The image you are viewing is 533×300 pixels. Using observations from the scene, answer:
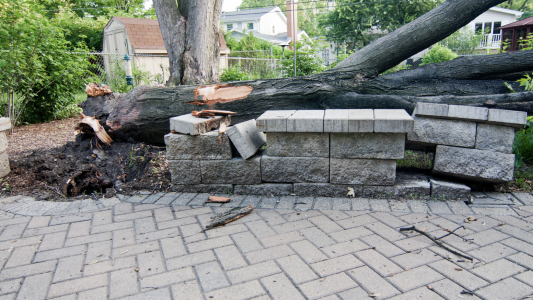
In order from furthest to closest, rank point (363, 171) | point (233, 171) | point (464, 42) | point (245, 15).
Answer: point (245, 15)
point (464, 42)
point (233, 171)
point (363, 171)

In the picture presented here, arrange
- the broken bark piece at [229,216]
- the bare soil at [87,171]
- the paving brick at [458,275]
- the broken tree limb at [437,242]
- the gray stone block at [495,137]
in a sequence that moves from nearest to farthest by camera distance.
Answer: the paving brick at [458,275], the broken tree limb at [437,242], the broken bark piece at [229,216], the gray stone block at [495,137], the bare soil at [87,171]

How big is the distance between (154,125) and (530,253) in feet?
13.0

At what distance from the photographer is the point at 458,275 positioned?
6.72 ft

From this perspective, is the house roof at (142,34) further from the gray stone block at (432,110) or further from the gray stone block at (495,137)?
the gray stone block at (495,137)

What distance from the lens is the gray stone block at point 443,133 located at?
3162mm

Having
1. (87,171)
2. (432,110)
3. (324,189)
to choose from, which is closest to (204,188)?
(324,189)

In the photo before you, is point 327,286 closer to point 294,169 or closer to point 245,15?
point 294,169

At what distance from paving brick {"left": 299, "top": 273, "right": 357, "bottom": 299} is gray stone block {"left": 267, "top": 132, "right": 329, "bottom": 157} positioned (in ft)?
4.73

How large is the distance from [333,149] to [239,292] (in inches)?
69.0

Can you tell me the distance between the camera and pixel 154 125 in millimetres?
4316

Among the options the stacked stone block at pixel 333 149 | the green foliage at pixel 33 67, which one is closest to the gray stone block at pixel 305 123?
the stacked stone block at pixel 333 149

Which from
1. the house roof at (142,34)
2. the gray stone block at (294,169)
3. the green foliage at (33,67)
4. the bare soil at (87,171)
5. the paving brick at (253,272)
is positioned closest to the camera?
the paving brick at (253,272)

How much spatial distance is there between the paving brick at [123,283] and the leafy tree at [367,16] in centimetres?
2937

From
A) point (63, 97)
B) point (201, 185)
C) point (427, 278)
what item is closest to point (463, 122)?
point (427, 278)
